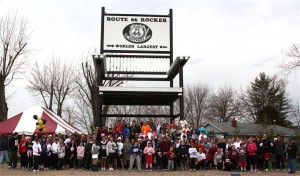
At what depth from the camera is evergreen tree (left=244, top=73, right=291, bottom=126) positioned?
155 ft

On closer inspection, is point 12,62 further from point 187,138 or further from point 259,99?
point 259,99

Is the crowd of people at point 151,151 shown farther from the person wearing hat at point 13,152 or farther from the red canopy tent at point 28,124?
the red canopy tent at point 28,124

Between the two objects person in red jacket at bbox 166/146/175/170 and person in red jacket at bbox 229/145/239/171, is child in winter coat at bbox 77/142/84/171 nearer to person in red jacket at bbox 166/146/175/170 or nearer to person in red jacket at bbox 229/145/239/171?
person in red jacket at bbox 166/146/175/170

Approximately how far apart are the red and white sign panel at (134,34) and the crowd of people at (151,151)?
3.17 m

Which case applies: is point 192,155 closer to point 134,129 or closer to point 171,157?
point 171,157

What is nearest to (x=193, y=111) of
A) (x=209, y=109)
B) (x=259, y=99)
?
(x=209, y=109)

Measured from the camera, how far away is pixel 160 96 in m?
13.7

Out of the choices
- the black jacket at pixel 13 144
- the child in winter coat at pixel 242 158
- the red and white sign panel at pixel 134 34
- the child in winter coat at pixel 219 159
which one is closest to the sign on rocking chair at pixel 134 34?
the red and white sign panel at pixel 134 34

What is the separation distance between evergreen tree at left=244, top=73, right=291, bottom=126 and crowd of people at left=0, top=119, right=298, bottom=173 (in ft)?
103

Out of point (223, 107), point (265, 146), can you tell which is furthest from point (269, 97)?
point (265, 146)

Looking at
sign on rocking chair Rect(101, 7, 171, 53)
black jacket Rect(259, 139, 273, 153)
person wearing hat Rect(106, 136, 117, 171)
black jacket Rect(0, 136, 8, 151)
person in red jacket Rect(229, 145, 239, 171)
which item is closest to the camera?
person wearing hat Rect(106, 136, 117, 171)

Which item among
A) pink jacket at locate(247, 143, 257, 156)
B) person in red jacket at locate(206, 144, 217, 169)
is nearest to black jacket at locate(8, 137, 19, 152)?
person in red jacket at locate(206, 144, 217, 169)

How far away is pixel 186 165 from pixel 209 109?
37.9m

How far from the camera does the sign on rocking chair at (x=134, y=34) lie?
15297 mm
